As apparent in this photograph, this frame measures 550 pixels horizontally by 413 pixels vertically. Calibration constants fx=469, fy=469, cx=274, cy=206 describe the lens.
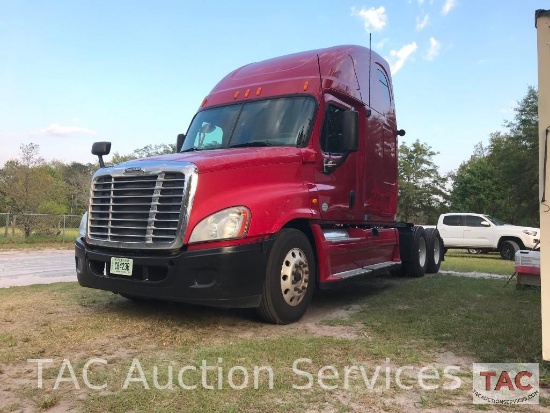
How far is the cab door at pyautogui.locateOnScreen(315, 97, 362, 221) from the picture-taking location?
5840mm

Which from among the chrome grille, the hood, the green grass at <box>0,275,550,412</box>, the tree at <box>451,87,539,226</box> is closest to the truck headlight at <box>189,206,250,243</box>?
the chrome grille

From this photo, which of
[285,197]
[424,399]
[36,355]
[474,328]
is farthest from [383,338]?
[36,355]

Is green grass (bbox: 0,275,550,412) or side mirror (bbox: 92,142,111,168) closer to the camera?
green grass (bbox: 0,275,550,412)

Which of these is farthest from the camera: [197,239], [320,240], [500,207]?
[500,207]

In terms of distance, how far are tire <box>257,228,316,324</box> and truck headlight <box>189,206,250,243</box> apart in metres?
0.50

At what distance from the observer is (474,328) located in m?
4.76

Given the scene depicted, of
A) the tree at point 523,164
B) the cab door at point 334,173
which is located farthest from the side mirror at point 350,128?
the tree at point 523,164

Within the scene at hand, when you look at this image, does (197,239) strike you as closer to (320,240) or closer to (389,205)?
(320,240)

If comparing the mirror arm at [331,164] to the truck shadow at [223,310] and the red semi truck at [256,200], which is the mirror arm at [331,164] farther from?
the truck shadow at [223,310]

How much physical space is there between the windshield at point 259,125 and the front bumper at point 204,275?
1.52 meters

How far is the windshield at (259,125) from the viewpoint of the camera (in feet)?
18.8

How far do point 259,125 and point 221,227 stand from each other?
1878mm

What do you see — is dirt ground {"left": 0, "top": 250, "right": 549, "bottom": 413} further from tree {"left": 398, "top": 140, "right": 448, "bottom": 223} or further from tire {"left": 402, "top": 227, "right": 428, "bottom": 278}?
tree {"left": 398, "top": 140, "right": 448, "bottom": 223}

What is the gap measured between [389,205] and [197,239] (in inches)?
181
